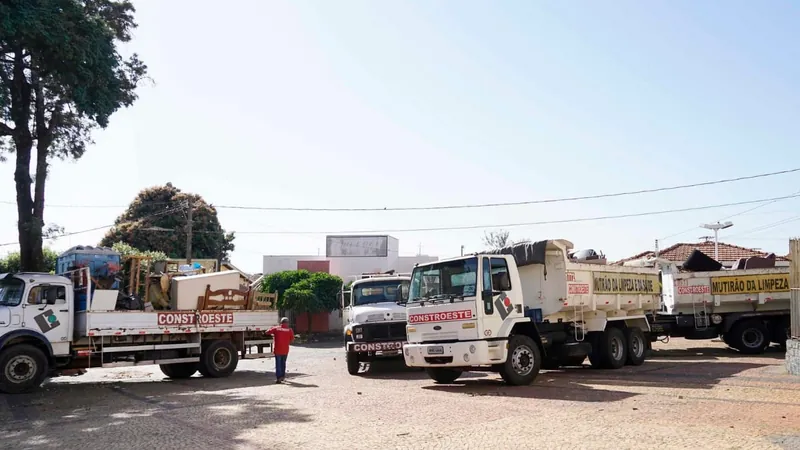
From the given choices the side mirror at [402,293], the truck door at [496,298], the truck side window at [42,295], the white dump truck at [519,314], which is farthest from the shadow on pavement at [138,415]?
the truck door at [496,298]

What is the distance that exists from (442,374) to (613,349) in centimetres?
468

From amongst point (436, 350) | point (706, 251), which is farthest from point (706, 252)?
point (436, 350)

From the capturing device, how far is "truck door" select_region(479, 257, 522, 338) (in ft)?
40.7

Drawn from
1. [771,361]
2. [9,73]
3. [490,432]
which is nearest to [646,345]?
[771,361]

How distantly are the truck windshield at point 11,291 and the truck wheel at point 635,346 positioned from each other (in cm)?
1391

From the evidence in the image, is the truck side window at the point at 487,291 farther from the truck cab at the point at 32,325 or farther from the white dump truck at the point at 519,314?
the truck cab at the point at 32,325

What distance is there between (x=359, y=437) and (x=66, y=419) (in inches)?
205

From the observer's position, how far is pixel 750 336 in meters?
20.1

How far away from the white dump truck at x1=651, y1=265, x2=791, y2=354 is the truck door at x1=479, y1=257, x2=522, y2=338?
926 centimetres

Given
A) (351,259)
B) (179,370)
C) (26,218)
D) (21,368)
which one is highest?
(351,259)

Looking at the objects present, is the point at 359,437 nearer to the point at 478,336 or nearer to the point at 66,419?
the point at 478,336

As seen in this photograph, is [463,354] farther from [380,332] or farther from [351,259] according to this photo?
[351,259]

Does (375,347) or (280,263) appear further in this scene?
(280,263)

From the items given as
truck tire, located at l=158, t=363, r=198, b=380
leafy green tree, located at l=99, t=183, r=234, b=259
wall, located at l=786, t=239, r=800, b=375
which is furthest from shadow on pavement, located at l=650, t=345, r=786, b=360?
leafy green tree, located at l=99, t=183, r=234, b=259
